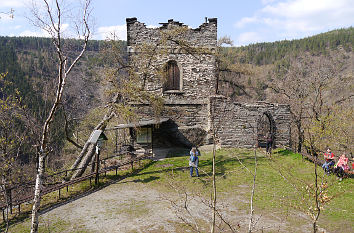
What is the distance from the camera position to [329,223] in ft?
23.8

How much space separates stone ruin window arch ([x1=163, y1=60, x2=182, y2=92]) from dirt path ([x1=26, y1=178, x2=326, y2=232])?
30.1ft

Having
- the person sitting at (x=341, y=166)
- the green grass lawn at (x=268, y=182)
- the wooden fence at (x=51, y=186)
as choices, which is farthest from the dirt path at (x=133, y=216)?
the person sitting at (x=341, y=166)

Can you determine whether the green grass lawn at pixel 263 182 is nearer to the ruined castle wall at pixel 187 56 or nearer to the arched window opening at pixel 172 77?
the ruined castle wall at pixel 187 56

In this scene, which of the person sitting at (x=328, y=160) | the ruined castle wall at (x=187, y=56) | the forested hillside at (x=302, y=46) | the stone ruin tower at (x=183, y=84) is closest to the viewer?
the person sitting at (x=328, y=160)

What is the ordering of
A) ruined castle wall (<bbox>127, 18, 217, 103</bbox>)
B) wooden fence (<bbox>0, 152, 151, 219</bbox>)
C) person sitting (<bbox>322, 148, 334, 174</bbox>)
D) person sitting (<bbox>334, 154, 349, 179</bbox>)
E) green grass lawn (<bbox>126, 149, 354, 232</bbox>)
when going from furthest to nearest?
1. ruined castle wall (<bbox>127, 18, 217, 103</bbox>)
2. person sitting (<bbox>322, 148, 334, 174</bbox>)
3. person sitting (<bbox>334, 154, 349, 179</bbox>)
4. green grass lawn (<bbox>126, 149, 354, 232</bbox>)
5. wooden fence (<bbox>0, 152, 151, 219</bbox>)

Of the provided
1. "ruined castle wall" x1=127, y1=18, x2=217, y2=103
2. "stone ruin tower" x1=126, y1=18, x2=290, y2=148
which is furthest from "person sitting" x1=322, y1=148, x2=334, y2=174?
"ruined castle wall" x1=127, y1=18, x2=217, y2=103

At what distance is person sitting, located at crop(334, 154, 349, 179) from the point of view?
10508 millimetres

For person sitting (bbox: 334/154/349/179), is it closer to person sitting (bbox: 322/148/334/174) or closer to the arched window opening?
person sitting (bbox: 322/148/334/174)

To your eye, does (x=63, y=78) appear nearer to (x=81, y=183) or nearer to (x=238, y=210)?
(x=81, y=183)

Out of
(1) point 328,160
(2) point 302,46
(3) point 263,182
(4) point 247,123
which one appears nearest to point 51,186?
(3) point 263,182

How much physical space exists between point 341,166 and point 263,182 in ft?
10.2

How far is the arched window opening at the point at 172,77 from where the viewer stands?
17.5 meters

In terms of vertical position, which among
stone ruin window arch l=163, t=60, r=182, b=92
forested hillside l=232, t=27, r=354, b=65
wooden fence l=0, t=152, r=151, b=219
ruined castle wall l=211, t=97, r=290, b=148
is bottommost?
wooden fence l=0, t=152, r=151, b=219

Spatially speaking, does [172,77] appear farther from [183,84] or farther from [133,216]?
[133,216]
